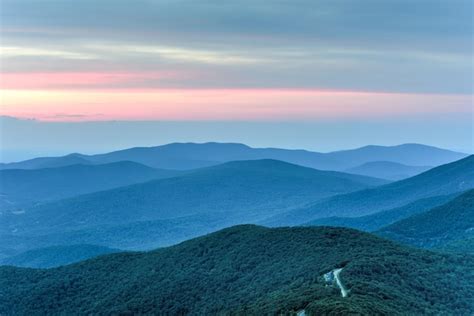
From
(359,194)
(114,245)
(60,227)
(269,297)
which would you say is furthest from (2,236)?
(269,297)

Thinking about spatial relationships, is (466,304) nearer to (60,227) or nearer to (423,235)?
(423,235)

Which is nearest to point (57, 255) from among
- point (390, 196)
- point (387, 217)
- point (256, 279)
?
point (387, 217)

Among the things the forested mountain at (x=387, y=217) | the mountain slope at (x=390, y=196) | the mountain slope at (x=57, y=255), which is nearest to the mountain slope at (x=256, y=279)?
the mountain slope at (x=57, y=255)

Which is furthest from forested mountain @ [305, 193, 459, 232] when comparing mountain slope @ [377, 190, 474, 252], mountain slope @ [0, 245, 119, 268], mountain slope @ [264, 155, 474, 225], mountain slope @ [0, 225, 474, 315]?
mountain slope @ [0, 225, 474, 315]

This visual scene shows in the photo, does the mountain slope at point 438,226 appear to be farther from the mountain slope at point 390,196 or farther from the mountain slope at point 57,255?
the mountain slope at point 57,255

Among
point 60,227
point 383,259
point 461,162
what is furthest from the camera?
point 60,227

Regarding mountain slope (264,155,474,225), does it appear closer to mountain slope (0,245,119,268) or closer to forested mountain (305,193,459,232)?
forested mountain (305,193,459,232)
